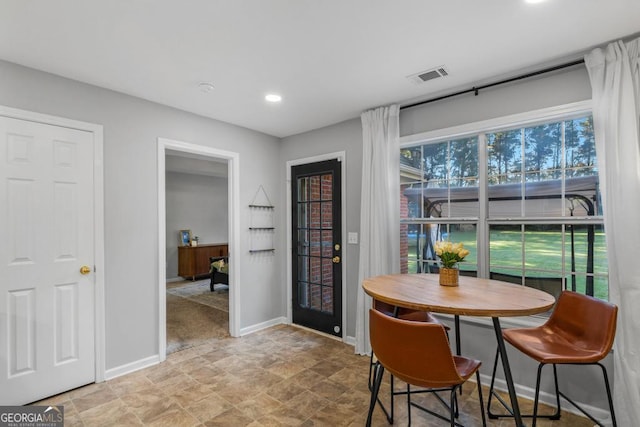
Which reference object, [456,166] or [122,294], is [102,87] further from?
[456,166]

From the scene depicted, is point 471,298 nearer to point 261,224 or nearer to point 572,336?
point 572,336

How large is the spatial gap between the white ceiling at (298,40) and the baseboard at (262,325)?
2728 millimetres

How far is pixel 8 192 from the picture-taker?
89.2 inches

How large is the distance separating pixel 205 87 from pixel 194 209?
5.48 metres

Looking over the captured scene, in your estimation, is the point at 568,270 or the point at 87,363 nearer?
the point at 568,270

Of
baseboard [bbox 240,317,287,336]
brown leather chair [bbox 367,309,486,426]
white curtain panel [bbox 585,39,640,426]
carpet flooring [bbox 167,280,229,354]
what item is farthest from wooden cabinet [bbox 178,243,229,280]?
white curtain panel [bbox 585,39,640,426]

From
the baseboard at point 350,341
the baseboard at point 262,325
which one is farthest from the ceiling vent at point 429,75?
the baseboard at point 262,325

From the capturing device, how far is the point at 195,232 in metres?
7.68

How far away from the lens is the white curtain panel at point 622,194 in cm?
193

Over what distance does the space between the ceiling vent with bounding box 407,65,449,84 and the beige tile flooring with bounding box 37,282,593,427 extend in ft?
8.39

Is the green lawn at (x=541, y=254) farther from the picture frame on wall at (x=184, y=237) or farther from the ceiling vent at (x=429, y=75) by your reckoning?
the picture frame on wall at (x=184, y=237)

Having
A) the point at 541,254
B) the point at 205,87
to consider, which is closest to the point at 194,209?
the point at 205,87

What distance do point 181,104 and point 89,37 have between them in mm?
1140

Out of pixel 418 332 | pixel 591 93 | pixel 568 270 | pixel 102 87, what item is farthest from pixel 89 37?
pixel 568 270
